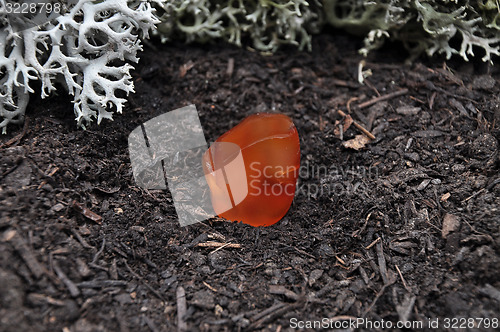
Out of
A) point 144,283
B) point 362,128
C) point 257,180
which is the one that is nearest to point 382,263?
point 257,180

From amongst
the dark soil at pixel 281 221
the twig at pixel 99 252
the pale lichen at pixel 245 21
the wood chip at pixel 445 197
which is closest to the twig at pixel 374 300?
the dark soil at pixel 281 221

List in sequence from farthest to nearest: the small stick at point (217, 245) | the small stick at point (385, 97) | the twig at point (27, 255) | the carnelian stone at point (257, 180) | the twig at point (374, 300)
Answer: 1. the small stick at point (385, 97)
2. the carnelian stone at point (257, 180)
3. the small stick at point (217, 245)
4. the twig at point (374, 300)
5. the twig at point (27, 255)

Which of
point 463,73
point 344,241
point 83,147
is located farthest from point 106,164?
point 463,73

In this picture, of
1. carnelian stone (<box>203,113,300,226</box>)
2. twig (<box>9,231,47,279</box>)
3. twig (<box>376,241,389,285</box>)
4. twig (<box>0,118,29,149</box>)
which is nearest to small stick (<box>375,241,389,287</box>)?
twig (<box>376,241,389,285</box>)

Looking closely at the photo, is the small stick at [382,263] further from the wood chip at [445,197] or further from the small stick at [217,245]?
the small stick at [217,245]

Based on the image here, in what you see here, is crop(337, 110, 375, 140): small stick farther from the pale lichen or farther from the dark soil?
the pale lichen
